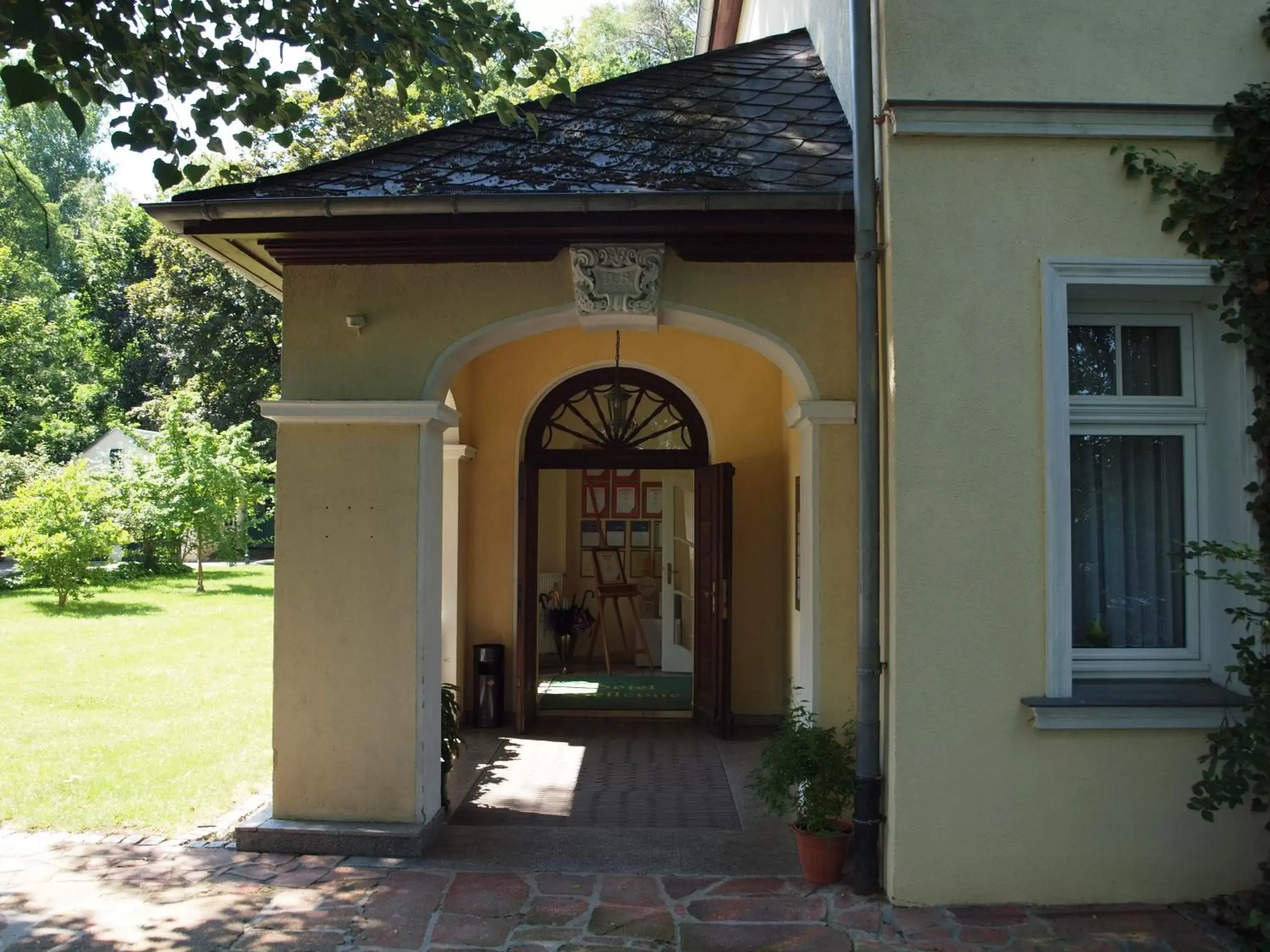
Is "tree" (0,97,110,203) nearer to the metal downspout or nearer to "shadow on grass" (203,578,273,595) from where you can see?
"shadow on grass" (203,578,273,595)

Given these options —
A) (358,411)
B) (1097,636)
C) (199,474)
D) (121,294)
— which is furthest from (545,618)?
(121,294)

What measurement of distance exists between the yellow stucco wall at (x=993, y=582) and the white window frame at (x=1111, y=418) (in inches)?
2.2

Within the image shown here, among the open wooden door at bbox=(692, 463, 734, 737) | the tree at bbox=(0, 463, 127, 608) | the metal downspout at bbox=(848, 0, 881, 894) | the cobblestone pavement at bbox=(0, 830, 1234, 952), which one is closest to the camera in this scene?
the cobblestone pavement at bbox=(0, 830, 1234, 952)

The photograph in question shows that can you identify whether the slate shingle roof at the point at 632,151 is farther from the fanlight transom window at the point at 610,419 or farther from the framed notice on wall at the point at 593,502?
the framed notice on wall at the point at 593,502

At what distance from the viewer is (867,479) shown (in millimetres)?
5059

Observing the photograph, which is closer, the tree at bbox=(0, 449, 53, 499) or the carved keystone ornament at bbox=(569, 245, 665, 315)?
the carved keystone ornament at bbox=(569, 245, 665, 315)

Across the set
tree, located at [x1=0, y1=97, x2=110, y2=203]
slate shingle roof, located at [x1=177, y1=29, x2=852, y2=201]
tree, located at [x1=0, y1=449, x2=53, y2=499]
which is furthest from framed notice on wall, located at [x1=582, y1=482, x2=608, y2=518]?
tree, located at [x1=0, y1=97, x2=110, y2=203]

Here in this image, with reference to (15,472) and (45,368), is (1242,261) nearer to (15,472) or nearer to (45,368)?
(15,472)

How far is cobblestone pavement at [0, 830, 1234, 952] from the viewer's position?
14.5 ft

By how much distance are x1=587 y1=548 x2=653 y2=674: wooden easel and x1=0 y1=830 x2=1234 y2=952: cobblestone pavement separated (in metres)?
7.22

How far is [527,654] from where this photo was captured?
28.7 ft

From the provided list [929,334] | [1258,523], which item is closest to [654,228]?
[929,334]

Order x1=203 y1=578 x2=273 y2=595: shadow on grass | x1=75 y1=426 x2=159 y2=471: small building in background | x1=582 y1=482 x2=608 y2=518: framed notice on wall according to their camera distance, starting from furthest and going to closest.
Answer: x1=75 y1=426 x2=159 y2=471: small building in background
x1=203 y1=578 x2=273 y2=595: shadow on grass
x1=582 y1=482 x2=608 y2=518: framed notice on wall

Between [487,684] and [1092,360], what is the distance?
222 inches
